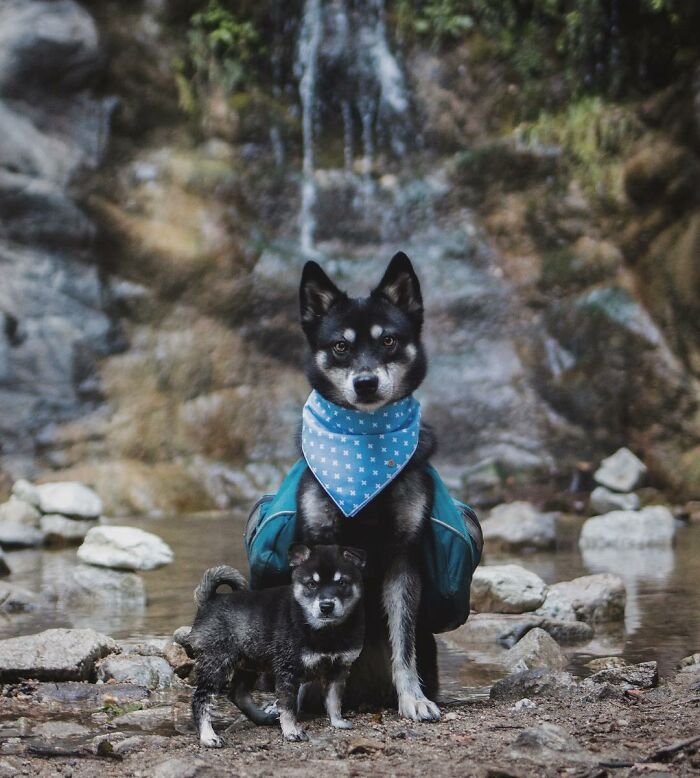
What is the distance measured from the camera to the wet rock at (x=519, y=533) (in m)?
9.46

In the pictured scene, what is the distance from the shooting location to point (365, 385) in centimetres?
395

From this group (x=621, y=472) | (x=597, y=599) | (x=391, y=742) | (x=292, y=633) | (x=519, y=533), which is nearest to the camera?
(x=391, y=742)

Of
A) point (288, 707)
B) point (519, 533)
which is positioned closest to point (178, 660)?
point (288, 707)

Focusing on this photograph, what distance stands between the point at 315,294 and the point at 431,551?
3.80ft

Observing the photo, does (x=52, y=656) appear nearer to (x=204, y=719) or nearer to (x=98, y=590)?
(x=204, y=719)

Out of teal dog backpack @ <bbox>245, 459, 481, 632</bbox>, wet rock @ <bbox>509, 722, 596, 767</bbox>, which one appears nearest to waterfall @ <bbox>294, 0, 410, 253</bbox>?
teal dog backpack @ <bbox>245, 459, 481, 632</bbox>

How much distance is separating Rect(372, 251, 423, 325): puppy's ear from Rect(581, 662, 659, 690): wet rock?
1.67m

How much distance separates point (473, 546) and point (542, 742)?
57.9 inches

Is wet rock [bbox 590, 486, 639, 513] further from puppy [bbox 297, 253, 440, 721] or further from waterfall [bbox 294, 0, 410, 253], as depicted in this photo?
puppy [bbox 297, 253, 440, 721]

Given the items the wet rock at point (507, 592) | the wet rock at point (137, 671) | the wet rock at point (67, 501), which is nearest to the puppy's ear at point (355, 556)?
the wet rock at point (137, 671)

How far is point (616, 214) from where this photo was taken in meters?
14.8

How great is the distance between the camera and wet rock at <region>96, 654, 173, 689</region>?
4602mm

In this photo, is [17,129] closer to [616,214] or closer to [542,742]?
[616,214]

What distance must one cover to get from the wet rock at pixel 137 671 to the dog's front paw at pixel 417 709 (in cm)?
132
